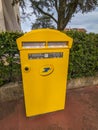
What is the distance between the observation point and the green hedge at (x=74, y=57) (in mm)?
4211

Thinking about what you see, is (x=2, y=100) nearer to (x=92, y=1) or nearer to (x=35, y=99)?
(x=35, y=99)

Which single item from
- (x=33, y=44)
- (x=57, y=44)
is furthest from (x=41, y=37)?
(x=57, y=44)

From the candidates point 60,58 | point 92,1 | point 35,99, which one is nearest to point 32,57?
point 60,58

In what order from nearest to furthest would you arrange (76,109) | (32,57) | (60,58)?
(32,57) < (60,58) < (76,109)

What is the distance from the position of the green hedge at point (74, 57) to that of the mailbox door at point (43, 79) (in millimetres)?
1111

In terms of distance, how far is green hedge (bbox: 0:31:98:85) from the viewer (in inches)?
166

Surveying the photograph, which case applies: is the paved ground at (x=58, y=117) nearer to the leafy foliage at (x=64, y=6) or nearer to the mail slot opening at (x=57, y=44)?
the mail slot opening at (x=57, y=44)

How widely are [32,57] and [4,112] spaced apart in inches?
53.5

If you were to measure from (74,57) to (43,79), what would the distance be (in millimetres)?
1820

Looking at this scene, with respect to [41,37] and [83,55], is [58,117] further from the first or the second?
[83,55]

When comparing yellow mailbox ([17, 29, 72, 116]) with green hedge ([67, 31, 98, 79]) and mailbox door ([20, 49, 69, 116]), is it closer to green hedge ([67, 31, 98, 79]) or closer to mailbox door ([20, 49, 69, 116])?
mailbox door ([20, 49, 69, 116])

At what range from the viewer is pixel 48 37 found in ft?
10.6

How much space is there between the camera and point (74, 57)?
503cm

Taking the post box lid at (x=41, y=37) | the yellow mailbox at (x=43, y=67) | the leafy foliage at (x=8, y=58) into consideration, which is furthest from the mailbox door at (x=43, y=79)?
the leafy foliage at (x=8, y=58)
